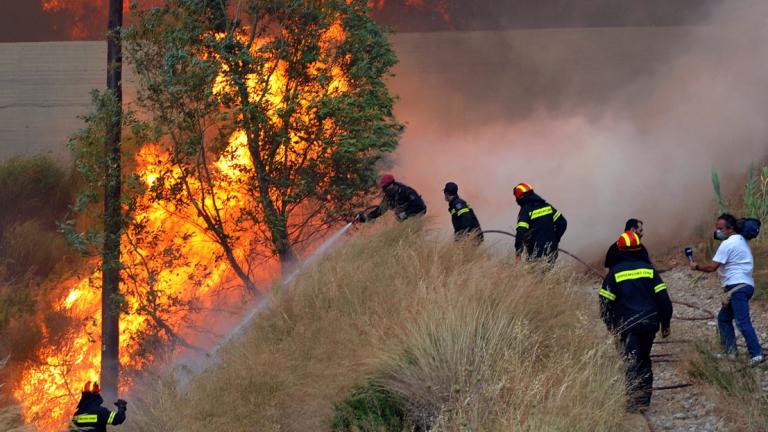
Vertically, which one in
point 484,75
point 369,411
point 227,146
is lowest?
point 369,411

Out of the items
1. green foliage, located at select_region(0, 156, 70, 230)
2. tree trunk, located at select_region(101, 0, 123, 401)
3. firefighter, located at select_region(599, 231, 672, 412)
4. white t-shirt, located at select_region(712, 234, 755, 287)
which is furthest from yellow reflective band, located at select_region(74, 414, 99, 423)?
green foliage, located at select_region(0, 156, 70, 230)

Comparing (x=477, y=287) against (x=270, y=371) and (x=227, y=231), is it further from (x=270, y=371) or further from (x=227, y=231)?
(x=227, y=231)

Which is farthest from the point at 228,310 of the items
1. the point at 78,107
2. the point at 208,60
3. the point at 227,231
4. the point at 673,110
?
Answer: the point at 78,107

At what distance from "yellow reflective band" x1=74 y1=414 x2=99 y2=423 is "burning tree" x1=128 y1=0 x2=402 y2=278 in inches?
169

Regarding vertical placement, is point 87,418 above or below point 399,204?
below

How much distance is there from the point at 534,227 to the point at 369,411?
3.50 meters

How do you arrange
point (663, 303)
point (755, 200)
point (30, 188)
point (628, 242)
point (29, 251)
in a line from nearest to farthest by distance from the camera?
point (663, 303), point (628, 242), point (755, 200), point (29, 251), point (30, 188)

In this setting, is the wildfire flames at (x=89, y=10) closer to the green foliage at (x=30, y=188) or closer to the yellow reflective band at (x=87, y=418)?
the green foliage at (x=30, y=188)

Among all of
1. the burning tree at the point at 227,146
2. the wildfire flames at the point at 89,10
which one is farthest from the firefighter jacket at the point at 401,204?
the wildfire flames at the point at 89,10

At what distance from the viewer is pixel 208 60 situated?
1163 cm

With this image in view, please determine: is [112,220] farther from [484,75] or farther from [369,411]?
[484,75]

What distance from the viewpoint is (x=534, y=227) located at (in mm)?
9188

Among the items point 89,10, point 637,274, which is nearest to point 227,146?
point 637,274

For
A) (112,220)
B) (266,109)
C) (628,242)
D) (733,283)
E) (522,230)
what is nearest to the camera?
(628,242)
